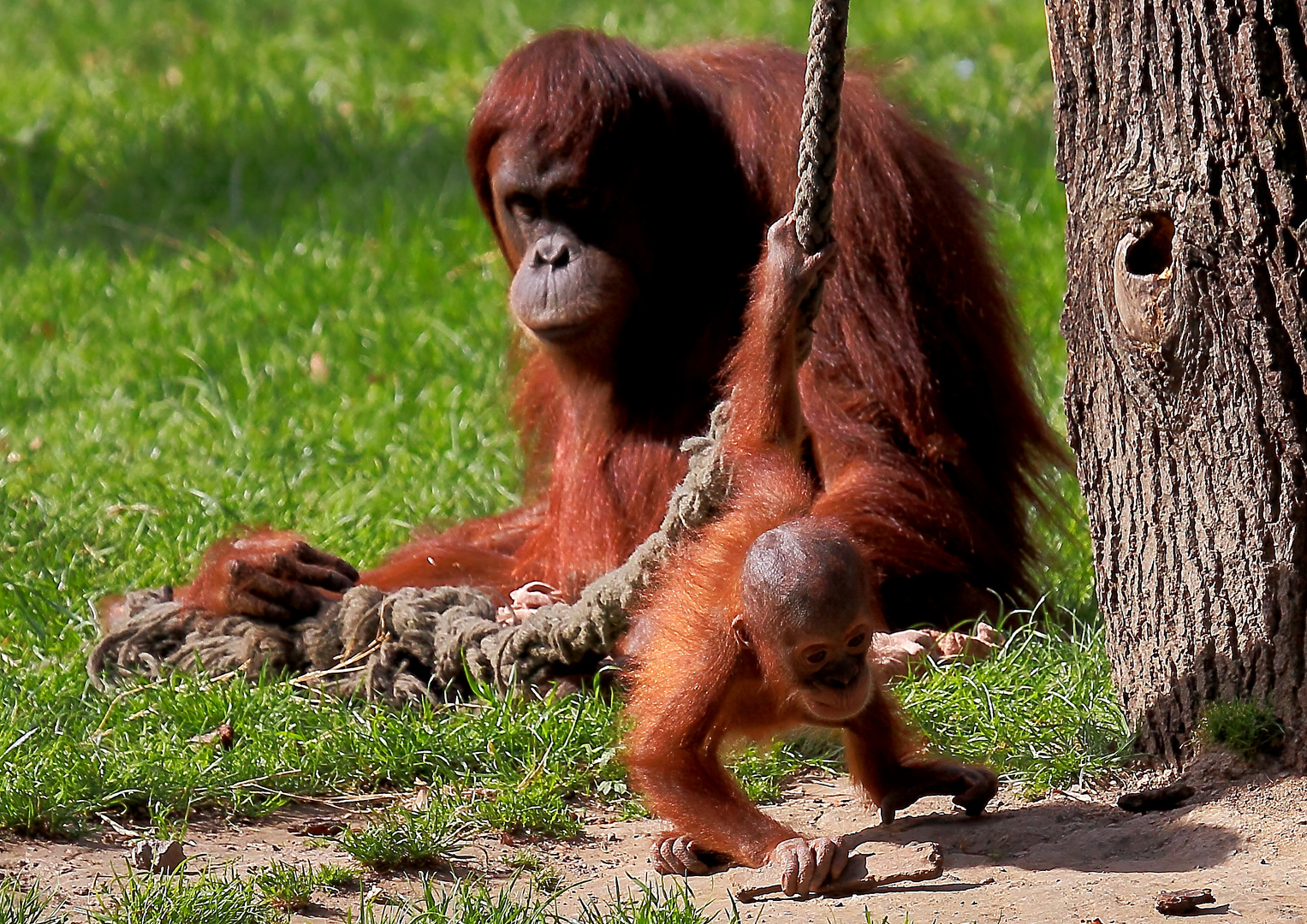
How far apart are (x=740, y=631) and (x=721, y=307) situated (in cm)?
138

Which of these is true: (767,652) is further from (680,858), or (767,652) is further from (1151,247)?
(1151,247)

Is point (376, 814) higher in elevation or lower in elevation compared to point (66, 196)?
lower

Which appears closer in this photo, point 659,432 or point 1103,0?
point 1103,0

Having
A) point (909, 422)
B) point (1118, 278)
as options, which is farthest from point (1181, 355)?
point (909, 422)

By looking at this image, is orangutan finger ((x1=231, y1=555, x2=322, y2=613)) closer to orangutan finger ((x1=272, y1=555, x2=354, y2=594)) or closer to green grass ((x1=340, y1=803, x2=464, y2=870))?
orangutan finger ((x1=272, y1=555, x2=354, y2=594))

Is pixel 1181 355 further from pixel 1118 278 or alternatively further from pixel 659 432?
pixel 659 432

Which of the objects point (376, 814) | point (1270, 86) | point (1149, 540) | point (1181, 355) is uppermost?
point (1270, 86)

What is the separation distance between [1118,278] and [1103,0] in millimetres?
448

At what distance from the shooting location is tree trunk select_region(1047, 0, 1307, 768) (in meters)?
2.76

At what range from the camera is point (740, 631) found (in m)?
2.74

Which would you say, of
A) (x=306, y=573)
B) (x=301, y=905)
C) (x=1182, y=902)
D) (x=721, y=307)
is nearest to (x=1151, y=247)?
(x=1182, y=902)

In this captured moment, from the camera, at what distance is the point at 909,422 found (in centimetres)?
379

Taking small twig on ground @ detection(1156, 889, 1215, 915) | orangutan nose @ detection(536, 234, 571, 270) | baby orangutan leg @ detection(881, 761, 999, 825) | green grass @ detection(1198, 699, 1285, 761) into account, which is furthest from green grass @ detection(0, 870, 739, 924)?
orangutan nose @ detection(536, 234, 571, 270)

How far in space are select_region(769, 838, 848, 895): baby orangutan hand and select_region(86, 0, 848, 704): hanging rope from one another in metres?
0.71
